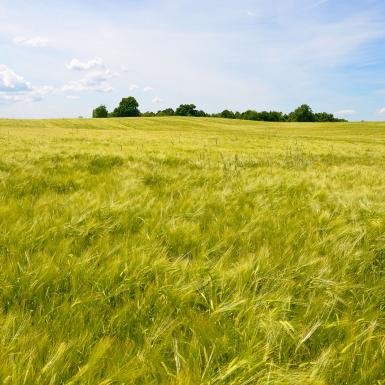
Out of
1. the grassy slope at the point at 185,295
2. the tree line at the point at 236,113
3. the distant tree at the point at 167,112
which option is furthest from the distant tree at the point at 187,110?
the grassy slope at the point at 185,295

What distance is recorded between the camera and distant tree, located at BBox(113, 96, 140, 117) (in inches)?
3917

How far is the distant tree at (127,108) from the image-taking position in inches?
3917

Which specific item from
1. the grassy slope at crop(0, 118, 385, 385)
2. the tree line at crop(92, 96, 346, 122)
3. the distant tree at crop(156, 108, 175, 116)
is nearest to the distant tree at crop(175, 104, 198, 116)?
the tree line at crop(92, 96, 346, 122)

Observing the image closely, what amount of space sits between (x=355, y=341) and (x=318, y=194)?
2767 millimetres

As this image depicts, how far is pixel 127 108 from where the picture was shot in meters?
99.9

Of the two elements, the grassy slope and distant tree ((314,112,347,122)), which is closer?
the grassy slope

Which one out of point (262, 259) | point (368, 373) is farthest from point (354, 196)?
point (368, 373)

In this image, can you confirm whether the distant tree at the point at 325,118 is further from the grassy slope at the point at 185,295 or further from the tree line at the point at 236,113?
the grassy slope at the point at 185,295

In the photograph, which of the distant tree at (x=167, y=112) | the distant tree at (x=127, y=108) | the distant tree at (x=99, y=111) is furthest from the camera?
the distant tree at (x=167, y=112)

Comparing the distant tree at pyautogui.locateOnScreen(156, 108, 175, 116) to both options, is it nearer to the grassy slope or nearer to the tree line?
the tree line

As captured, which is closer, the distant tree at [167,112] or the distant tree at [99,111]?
the distant tree at [99,111]

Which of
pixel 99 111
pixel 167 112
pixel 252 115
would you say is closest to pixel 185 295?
pixel 252 115

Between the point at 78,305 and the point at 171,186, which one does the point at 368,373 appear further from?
the point at 171,186

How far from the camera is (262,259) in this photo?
6.19 feet
